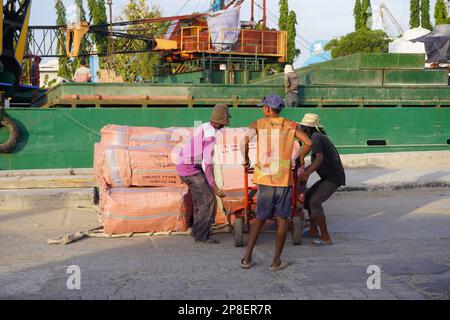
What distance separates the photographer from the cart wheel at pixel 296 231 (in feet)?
22.4

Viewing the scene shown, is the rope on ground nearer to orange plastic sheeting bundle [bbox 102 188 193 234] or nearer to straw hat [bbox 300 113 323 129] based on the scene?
orange plastic sheeting bundle [bbox 102 188 193 234]

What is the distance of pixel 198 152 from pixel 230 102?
8.78m

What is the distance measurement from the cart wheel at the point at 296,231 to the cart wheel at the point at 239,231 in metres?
0.60

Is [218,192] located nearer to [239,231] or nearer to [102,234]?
[239,231]

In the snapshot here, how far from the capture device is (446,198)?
1048cm

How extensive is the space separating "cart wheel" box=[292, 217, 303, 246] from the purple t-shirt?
4.05 ft

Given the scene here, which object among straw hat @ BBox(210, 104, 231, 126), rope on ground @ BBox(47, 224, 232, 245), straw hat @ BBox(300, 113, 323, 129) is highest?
straw hat @ BBox(210, 104, 231, 126)

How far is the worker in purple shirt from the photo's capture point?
684 centimetres

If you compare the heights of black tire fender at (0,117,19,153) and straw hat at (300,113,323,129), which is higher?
straw hat at (300,113,323,129)

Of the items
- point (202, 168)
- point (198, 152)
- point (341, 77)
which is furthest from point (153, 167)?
point (341, 77)

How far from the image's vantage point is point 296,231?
685 cm

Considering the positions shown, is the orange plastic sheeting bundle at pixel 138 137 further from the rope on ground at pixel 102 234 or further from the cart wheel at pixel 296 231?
the cart wheel at pixel 296 231

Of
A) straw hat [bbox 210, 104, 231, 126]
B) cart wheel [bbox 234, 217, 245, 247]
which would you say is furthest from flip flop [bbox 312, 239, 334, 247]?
straw hat [bbox 210, 104, 231, 126]
